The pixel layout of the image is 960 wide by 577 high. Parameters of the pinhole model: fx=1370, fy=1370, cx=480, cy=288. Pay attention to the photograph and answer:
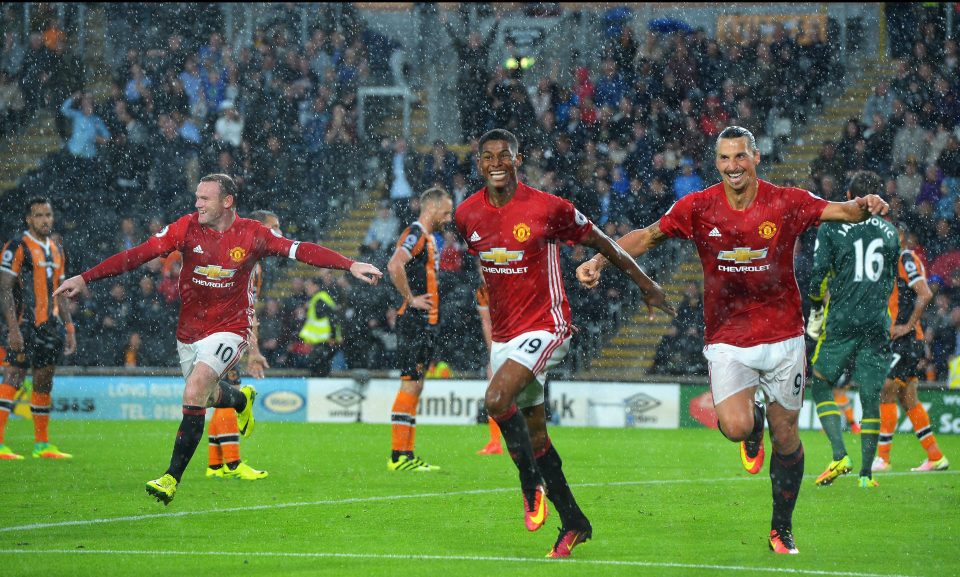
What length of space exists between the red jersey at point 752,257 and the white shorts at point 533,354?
884 millimetres

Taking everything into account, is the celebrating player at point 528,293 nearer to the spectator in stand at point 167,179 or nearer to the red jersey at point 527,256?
the red jersey at point 527,256

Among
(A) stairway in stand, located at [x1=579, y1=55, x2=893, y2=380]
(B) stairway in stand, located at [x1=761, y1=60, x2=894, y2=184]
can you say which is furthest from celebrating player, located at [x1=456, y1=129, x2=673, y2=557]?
(B) stairway in stand, located at [x1=761, y1=60, x2=894, y2=184]

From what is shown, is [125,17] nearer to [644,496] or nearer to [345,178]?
[345,178]

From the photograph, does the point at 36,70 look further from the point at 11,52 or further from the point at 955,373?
the point at 955,373

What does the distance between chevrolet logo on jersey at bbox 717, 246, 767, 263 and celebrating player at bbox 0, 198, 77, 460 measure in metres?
8.30

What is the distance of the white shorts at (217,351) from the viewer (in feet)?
33.0

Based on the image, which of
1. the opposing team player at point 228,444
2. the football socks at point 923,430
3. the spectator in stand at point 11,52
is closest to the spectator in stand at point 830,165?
the football socks at point 923,430

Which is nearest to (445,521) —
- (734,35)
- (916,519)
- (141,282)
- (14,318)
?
(916,519)

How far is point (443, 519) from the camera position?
909cm

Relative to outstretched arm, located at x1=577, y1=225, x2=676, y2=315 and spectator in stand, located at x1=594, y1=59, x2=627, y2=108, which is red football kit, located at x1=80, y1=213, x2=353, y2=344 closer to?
outstretched arm, located at x1=577, y1=225, x2=676, y2=315

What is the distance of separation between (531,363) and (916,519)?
334 centimetres

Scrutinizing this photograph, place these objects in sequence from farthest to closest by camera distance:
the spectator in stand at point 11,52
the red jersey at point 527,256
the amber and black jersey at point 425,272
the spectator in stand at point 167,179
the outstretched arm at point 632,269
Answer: the spectator in stand at point 11,52
the spectator in stand at point 167,179
the amber and black jersey at point 425,272
the red jersey at point 527,256
the outstretched arm at point 632,269

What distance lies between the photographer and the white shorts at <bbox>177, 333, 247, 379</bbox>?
1006cm

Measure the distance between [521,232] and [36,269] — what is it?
7669mm
